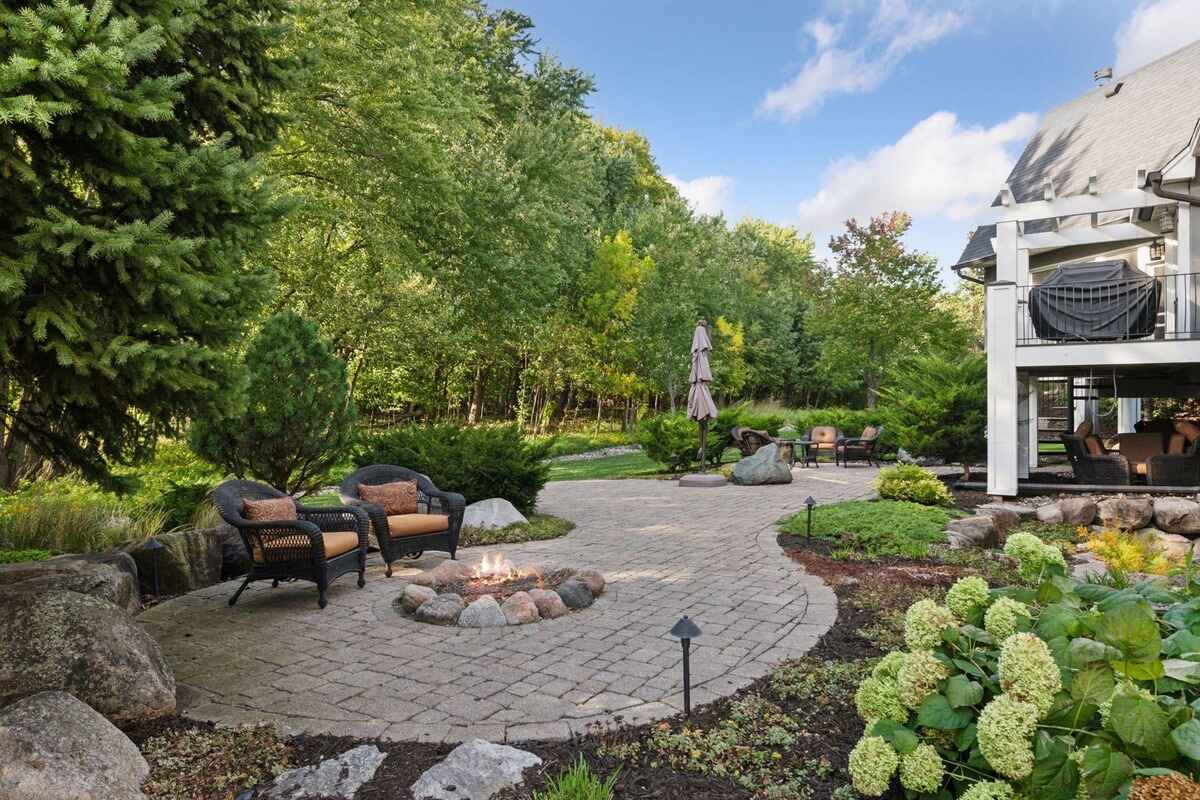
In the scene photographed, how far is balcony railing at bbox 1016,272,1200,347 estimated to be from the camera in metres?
9.70

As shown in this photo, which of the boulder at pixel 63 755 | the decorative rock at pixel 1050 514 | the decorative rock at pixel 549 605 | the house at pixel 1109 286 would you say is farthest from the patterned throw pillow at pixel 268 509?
the house at pixel 1109 286

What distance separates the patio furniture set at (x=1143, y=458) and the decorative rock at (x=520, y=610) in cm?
881

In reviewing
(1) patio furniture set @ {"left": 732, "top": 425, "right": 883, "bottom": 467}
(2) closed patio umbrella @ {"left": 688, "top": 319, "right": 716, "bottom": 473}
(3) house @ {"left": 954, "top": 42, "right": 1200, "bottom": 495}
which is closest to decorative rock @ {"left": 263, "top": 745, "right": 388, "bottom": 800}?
(3) house @ {"left": 954, "top": 42, "right": 1200, "bottom": 495}

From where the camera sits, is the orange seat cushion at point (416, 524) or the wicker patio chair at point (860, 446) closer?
the orange seat cushion at point (416, 524)

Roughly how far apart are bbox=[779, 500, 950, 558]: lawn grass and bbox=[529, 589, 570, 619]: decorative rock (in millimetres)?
3083

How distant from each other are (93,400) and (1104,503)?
10.1 metres

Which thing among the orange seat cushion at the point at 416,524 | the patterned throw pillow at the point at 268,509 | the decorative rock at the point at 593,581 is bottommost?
the decorative rock at the point at 593,581

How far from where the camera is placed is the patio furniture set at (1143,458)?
9648 mm

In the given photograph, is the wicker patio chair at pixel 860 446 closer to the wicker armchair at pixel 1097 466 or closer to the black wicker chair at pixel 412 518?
the wicker armchair at pixel 1097 466

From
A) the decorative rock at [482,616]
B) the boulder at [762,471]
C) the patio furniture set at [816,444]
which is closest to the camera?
the decorative rock at [482,616]

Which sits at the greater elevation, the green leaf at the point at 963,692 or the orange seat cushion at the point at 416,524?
the green leaf at the point at 963,692

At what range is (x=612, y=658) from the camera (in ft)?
14.0

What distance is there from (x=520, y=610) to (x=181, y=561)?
10.1ft

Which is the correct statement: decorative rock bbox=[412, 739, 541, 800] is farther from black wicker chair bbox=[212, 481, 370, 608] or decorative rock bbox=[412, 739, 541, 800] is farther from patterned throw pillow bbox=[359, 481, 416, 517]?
patterned throw pillow bbox=[359, 481, 416, 517]
